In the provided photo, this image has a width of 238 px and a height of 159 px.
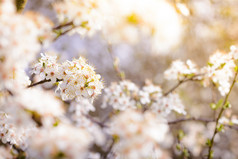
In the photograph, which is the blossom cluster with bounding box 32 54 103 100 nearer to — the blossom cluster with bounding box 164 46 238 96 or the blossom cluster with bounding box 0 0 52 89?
the blossom cluster with bounding box 0 0 52 89

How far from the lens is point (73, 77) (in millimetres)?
1579

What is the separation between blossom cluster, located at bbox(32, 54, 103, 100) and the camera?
159 cm

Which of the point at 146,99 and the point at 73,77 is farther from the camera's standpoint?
the point at 146,99

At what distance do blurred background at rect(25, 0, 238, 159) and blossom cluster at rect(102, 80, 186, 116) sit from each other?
11.3 feet

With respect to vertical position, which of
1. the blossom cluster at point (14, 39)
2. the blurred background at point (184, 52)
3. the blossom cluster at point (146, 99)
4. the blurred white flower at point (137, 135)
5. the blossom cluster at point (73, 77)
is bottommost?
the blurred white flower at point (137, 135)

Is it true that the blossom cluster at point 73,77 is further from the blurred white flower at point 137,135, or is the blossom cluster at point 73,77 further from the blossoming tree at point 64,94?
the blurred white flower at point 137,135

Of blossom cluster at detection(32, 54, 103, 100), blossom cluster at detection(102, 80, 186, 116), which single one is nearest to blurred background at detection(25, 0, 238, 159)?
blossom cluster at detection(102, 80, 186, 116)

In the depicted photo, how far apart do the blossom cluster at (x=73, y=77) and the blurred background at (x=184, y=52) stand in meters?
4.34

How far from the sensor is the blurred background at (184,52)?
20.5 feet

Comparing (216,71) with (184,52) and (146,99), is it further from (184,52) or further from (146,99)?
(184,52)

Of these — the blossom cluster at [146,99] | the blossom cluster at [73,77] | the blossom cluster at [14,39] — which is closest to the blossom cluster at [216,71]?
the blossom cluster at [146,99]

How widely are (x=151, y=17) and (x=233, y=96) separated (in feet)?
12.4

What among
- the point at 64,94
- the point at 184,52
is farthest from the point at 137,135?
the point at 184,52

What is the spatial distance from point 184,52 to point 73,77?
6159mm
